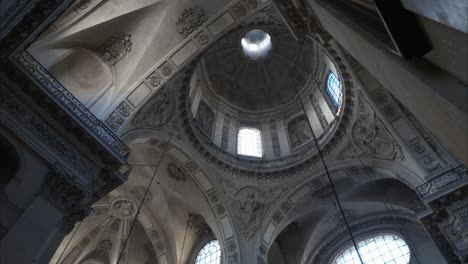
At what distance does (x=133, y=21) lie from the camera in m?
10.4

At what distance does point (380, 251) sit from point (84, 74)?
39.1ft

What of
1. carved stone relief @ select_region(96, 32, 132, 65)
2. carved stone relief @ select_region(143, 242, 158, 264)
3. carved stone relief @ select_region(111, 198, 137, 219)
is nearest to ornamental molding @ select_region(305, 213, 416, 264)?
carved stone relief @ select_region(143, 242, 158, 264)

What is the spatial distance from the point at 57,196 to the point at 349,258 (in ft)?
36.9

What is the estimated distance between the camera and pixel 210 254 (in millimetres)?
14562

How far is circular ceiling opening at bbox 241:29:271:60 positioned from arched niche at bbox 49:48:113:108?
9.88 m

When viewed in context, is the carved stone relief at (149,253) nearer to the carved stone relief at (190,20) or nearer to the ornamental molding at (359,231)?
the ornamental molding at (359,231)

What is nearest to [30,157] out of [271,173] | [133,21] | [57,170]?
[57,170]

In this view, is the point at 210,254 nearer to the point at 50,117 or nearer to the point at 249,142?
the point at 249,142

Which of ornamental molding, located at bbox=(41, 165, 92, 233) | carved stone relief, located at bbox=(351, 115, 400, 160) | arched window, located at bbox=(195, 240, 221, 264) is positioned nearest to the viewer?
ornamental molding, located at bbox=(41, 165, 92, 233)

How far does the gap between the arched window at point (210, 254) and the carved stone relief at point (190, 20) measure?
338 inches

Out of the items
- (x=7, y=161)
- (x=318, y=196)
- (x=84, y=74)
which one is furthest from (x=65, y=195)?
(x=318, y=196)

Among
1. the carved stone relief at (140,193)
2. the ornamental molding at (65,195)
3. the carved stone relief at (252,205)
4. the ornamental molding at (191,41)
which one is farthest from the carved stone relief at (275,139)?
the ornamental molding at (65,195)

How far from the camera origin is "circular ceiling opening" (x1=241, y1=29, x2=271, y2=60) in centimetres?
1895

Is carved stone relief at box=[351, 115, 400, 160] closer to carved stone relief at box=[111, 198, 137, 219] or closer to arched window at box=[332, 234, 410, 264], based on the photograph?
arched window at box=[332, 234, 410, 264]
